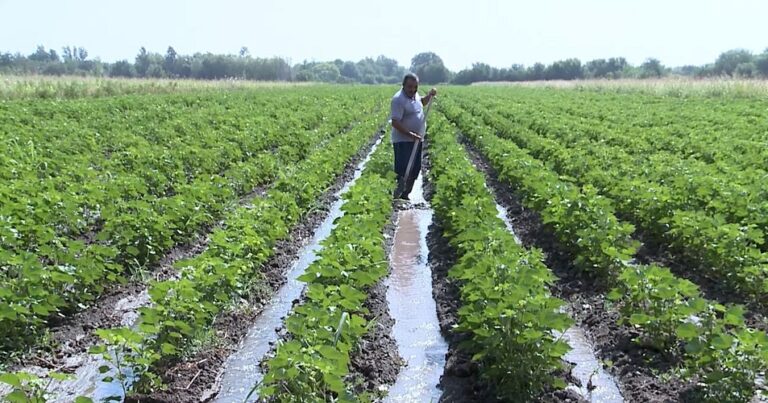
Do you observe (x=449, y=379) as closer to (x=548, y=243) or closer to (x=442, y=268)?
(x=442, y=268)

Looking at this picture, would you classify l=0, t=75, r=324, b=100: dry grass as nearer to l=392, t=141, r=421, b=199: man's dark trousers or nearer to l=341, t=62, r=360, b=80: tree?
l=392, t=141, r=421, b=199: man's dark trousers

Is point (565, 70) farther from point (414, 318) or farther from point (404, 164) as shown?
point (414, 318)

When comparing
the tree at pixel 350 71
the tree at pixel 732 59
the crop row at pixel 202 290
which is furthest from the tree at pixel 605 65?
the crop row at pixel 202 290

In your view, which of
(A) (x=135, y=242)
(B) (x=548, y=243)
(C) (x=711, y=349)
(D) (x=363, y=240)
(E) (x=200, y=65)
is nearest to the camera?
(C) (x=711, y=349)

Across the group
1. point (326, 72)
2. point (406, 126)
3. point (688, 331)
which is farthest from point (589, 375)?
point (326, 72)

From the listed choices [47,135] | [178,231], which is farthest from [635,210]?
[47,135]

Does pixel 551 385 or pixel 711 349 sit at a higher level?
pixel 711 349

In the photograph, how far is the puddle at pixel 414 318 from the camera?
15.1 ft

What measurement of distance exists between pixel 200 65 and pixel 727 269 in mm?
95285

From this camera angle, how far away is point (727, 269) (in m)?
5.94

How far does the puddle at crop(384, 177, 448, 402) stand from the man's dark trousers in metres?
1.29

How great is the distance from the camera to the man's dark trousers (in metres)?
10.2

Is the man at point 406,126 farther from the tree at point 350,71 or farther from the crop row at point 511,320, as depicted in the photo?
the tree at point 350,71

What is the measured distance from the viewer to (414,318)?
19.4 feet
